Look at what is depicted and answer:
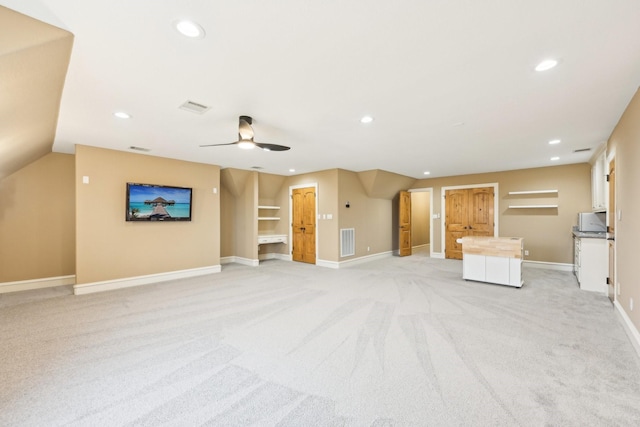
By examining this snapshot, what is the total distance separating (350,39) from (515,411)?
2.77 m

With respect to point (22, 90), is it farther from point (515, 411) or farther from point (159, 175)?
point (515, 411)

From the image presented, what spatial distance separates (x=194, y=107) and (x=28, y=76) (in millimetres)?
1289

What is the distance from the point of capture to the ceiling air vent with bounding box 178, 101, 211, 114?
2.97 m

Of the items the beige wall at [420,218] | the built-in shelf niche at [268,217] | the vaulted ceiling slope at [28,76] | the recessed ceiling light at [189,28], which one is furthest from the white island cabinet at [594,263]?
the vaulted ceiling slope at [28,76]

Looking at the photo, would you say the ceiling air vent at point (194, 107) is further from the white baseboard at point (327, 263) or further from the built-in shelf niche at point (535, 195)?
the built-in shelf niche at point (535, 195)

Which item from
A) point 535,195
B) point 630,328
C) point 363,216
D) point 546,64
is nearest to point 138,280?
point 363,216

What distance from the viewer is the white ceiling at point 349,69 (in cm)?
167

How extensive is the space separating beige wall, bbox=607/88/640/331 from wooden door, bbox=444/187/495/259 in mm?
Answer: 3990

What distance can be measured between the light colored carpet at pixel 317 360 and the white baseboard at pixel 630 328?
0.33ft

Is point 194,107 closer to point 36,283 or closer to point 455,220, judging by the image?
point 36,283

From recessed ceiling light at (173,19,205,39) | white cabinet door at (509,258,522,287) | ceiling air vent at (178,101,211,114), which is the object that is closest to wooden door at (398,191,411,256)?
white cabinet door at (509,258,522,287)

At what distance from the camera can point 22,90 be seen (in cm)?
235

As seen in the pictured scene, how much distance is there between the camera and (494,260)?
5.01 m

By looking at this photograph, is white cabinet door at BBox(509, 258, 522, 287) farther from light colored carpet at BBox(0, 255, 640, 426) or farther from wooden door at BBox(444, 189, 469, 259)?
wooden door at BBox(444, 189, 469, 259)
